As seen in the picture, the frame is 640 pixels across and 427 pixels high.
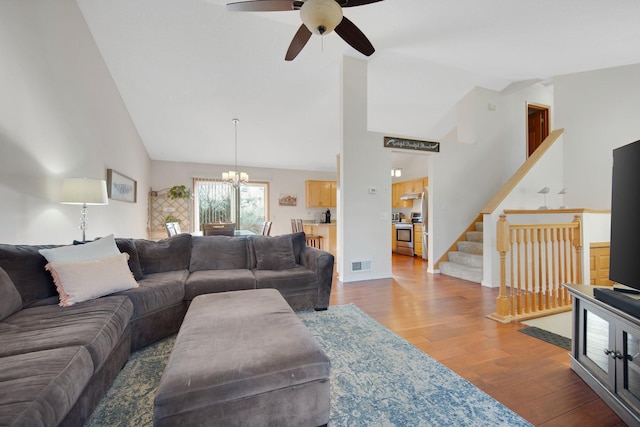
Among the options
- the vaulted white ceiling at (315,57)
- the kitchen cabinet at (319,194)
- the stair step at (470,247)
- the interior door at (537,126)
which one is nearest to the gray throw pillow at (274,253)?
the vaulted white ceiling at (315,57)

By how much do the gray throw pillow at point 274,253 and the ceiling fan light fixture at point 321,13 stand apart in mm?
2108

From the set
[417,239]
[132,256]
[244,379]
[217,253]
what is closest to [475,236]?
[417,239]

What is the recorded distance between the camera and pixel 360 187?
3.98 m

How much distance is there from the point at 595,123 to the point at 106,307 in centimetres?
663

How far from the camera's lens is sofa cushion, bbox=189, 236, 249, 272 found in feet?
9.15

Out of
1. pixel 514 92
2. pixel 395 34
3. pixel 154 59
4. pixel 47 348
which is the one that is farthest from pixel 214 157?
pixel 514 92

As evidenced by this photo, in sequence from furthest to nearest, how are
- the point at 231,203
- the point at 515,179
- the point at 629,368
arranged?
the point at 231,203 → the point at 515,179 → the point at 629,368

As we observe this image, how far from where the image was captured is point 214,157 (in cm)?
646

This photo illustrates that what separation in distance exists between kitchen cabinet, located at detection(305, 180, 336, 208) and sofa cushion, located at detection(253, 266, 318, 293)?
4.89 m

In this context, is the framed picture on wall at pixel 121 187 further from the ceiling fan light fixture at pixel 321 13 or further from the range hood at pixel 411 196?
the range hood at pixel 411 196

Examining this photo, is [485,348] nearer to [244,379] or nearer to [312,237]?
[244,379]

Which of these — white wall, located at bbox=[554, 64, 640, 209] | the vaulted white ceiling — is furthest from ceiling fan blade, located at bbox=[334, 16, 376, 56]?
white wall, located at bbox=[554, 64, 640, 209]

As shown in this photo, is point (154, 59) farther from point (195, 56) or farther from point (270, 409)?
point (270, 409)

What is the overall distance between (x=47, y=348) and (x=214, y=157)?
5.87 metres
